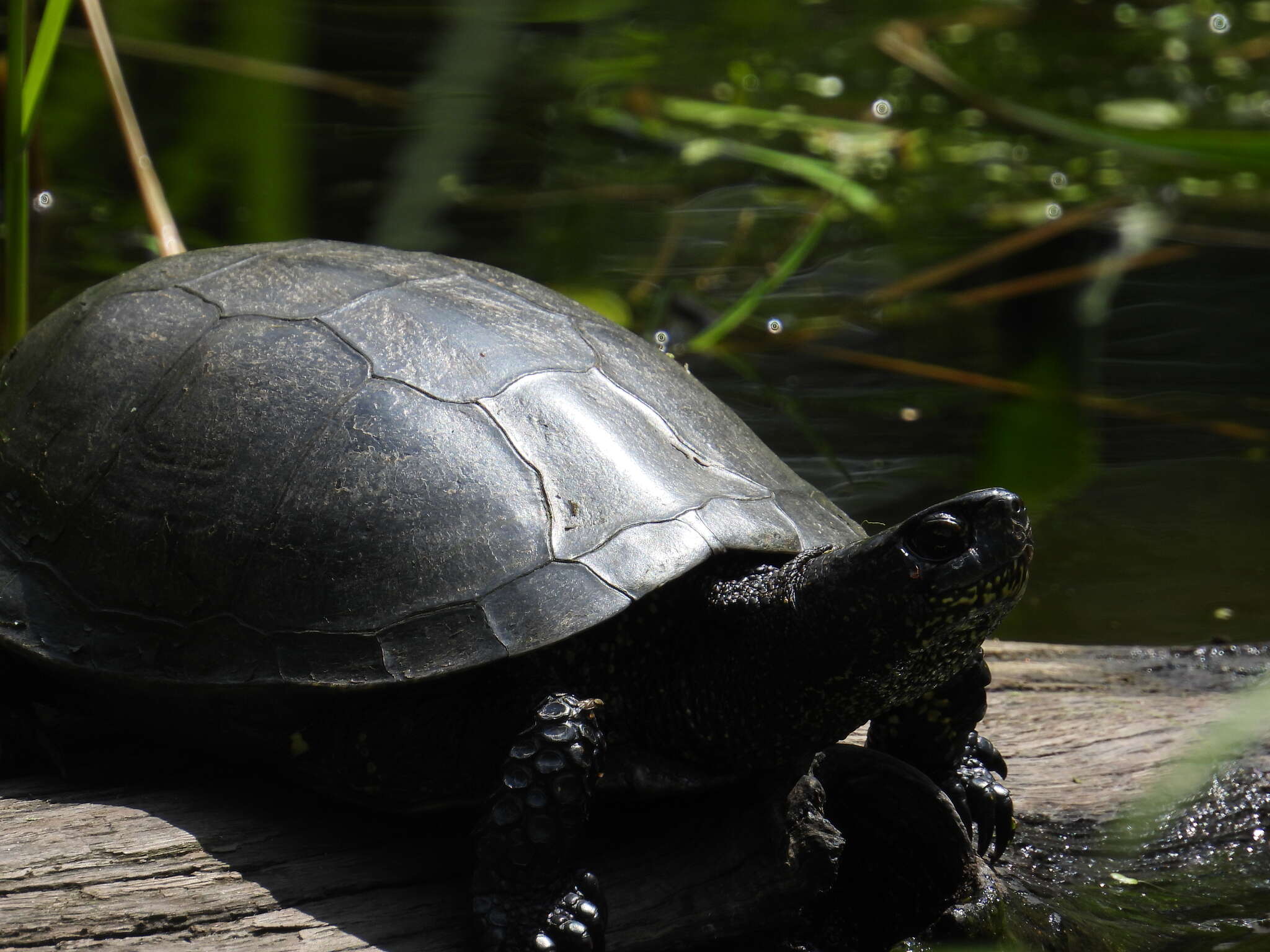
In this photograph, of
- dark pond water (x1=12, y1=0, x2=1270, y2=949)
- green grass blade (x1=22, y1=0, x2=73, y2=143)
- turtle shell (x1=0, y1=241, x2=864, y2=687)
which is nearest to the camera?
turtle shell (x1=0, y1=241, x2=864, y2=687)

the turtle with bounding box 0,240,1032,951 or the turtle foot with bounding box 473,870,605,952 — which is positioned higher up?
the turtle with bounding box 0,240,1032,951

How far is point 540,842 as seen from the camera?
205 centimetres

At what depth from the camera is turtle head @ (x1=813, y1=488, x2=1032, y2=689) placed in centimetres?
203

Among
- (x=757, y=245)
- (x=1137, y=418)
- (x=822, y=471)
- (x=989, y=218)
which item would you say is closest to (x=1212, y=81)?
(x=989, y=218)

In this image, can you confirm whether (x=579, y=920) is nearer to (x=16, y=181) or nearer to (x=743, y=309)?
(x=16, y=181)

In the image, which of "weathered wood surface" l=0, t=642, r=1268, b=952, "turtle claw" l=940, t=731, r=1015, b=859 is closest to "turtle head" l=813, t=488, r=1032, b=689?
"weathered wood surface" l=0, t=642, r=1268, b=952

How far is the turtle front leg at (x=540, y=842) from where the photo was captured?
2045 millimetres

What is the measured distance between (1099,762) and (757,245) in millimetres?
3788

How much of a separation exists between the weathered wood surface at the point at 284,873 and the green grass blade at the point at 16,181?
4.42 feet

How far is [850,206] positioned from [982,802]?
4657mm

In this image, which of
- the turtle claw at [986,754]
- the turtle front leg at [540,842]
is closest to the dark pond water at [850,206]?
the turtle claw at [986,754]

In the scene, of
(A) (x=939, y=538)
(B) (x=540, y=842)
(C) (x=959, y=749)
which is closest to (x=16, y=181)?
(B) (x=540, y=842)

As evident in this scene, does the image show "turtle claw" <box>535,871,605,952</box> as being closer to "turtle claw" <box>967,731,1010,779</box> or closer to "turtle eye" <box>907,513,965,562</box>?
"turtle eye" <box>907,513,965,562</box>

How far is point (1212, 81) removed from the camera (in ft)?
27.9
